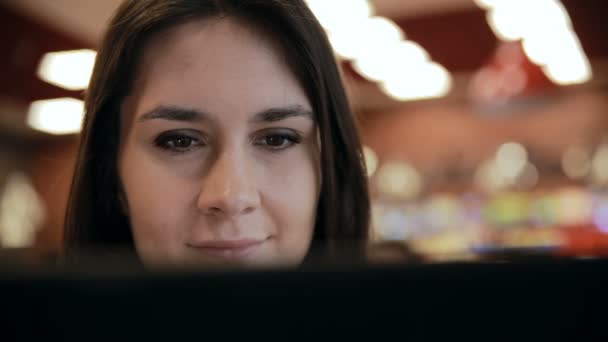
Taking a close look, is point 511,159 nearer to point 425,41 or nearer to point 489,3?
point 425,41

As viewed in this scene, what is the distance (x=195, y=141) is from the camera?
636 millimetres

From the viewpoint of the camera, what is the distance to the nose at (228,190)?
58 centimetres

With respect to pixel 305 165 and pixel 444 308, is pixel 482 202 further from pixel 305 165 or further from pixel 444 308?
pixel 444 308

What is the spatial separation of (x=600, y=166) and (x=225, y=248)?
486 cm

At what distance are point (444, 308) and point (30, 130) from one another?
652 cm

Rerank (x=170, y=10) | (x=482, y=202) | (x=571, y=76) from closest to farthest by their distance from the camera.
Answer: (x=170, y=10)
(x=571, y=76)
(x=482, y=202)

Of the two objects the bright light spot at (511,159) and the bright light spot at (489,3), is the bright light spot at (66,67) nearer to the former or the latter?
the bright light spot at (489,3)

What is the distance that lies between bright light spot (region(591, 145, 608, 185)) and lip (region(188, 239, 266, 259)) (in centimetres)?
482

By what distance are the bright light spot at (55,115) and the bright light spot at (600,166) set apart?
12.3ft

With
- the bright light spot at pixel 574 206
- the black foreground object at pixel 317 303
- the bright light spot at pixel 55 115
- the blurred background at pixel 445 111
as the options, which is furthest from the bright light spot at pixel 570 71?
the black foreground object at pixel 317 303

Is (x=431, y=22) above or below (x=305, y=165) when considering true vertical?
above

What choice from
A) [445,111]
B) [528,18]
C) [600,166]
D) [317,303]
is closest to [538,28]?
[528,18]

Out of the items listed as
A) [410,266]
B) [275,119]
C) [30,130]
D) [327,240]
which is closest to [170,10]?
[275,119]

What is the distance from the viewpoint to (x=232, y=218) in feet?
1.95
